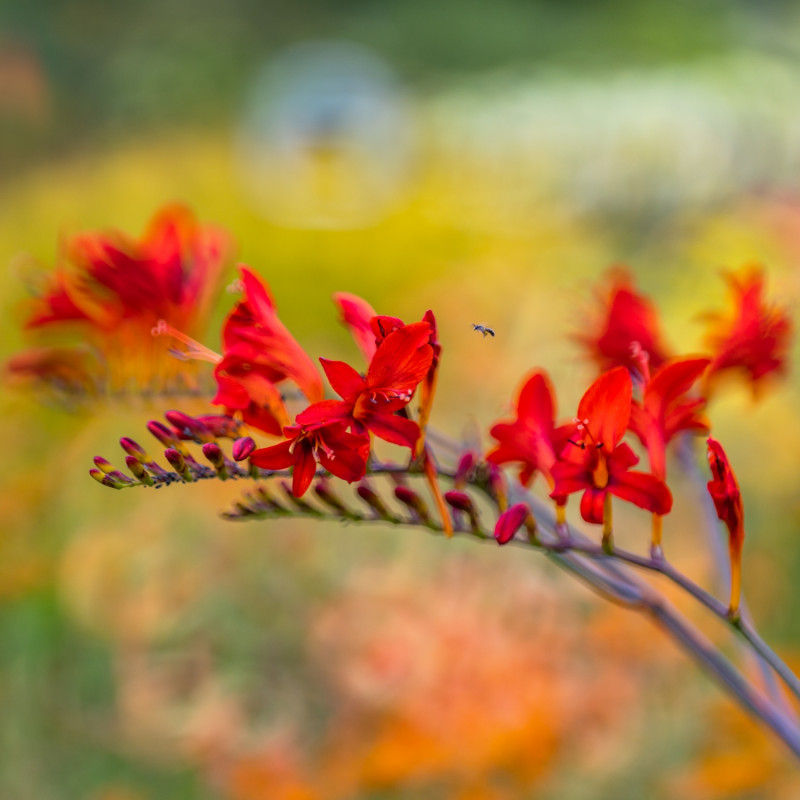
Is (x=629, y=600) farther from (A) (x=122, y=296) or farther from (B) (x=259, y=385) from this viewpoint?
(A) (x=122, y=296)

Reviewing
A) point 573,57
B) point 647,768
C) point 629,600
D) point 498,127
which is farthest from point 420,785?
point 573,57

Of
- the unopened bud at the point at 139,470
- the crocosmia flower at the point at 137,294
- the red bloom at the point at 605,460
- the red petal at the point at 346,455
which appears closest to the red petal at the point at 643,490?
the red bloom at the point at 605,460

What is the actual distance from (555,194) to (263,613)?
2.97 meters

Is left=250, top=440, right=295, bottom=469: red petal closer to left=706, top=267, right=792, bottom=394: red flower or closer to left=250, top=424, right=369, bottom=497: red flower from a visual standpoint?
left=250, top=424, right=369, bottom=497: red flower

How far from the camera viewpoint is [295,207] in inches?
179

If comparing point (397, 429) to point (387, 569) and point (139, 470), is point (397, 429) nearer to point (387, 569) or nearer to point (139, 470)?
point (139, 470)

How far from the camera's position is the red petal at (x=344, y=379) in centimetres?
52

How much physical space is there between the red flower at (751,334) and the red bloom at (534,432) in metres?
0.16

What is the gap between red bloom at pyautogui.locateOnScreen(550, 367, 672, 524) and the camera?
50 centimetres

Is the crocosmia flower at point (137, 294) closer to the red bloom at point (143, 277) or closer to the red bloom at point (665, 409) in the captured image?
the red bloom at point (143, 277)

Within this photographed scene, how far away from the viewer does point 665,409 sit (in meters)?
0.55

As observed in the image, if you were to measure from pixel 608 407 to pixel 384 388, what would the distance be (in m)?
0.11

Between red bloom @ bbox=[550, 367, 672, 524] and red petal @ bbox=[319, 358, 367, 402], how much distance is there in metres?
0.10

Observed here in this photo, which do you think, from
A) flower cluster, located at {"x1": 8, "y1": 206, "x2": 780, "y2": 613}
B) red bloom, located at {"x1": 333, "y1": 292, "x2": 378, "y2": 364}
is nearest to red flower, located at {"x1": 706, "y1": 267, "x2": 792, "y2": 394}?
flower cluster, located at {"x1": 8, "y1": 206, "x2": 780, "y2": 613}
